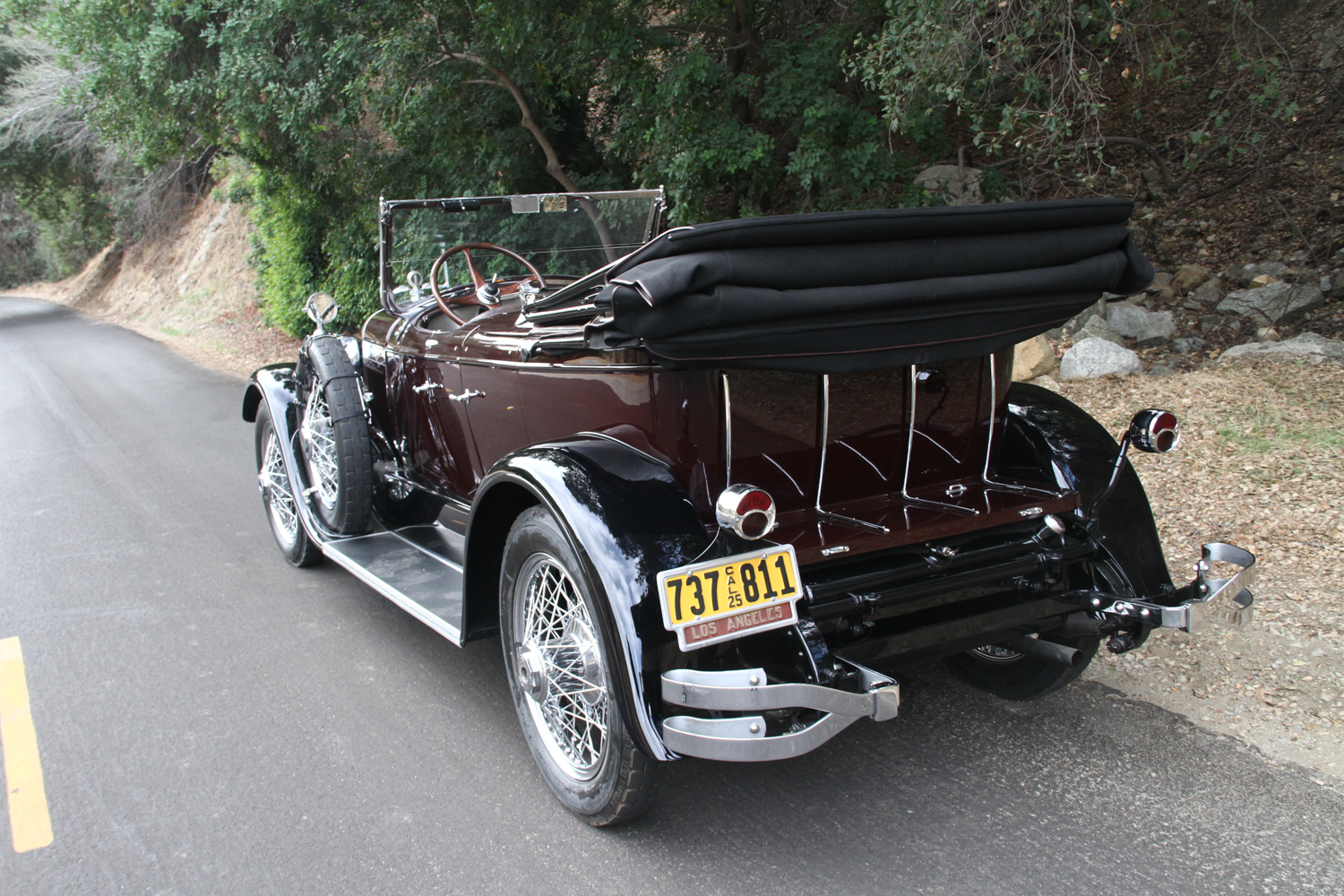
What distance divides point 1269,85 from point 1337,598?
3803mm

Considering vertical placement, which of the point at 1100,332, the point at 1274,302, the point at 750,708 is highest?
the point at 1274,302

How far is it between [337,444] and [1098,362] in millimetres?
5690

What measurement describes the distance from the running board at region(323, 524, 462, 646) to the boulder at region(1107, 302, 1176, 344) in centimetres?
620

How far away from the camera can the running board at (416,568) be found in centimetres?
326

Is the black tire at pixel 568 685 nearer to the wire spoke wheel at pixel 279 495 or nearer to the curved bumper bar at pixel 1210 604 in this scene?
the curved bumper bar at pixel 1210 604

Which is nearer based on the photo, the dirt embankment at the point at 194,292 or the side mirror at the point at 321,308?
the side mirror at the point at 321,308

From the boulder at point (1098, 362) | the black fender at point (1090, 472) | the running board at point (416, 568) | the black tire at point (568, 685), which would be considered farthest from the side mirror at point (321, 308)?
the boulder at point (1098, 362)

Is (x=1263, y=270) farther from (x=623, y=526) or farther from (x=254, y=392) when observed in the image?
(x=254, y=392)

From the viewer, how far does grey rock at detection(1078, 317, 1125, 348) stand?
7.46 meters

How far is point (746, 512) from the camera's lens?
2252mm

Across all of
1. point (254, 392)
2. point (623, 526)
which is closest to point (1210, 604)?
point (623, 526)

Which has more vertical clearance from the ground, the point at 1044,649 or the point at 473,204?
the point at 473,204

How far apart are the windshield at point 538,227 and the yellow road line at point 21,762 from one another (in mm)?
2371

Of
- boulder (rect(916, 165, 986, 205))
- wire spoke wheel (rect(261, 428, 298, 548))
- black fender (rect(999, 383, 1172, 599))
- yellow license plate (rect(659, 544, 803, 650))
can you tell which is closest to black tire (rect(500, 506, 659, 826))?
yellow license plate (rect(659, 544, 803, 650))
